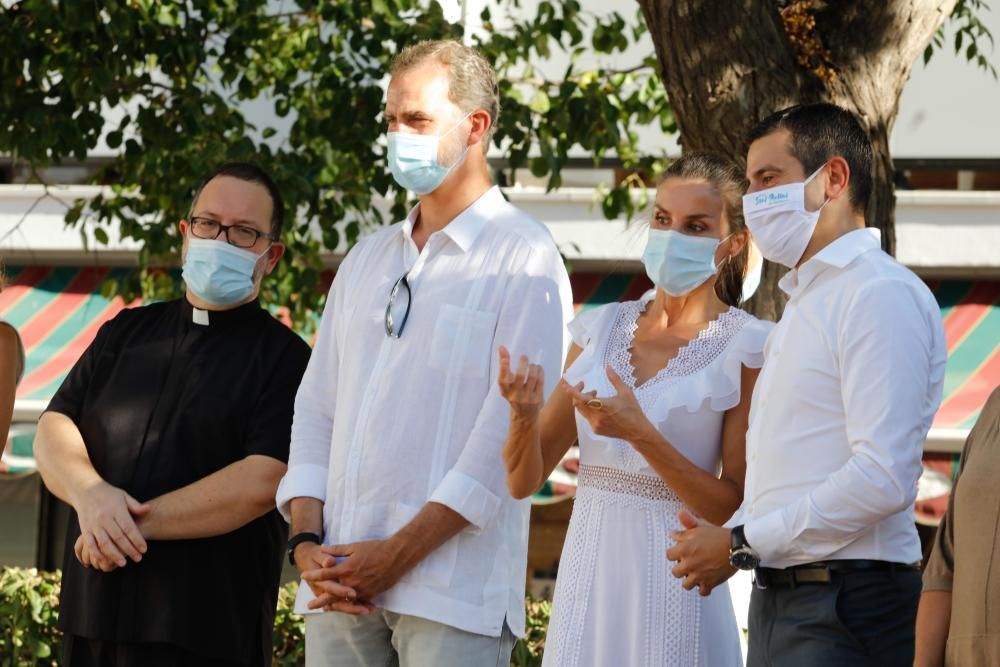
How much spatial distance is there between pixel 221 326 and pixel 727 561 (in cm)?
196

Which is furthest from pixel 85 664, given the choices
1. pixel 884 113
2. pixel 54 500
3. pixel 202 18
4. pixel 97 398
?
pixel 54 500

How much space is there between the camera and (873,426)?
353cm

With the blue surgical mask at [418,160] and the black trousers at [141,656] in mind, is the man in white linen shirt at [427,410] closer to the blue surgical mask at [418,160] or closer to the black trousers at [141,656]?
the blue surgical mask at [418,160]

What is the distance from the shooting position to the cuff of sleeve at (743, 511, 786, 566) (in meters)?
3.61

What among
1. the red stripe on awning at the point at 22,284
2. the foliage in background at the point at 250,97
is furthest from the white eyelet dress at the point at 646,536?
the red stripe on awning at the point at 22,284

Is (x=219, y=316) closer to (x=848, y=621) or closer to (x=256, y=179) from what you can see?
(x=256, y=179)

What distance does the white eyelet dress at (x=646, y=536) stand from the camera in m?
4.11

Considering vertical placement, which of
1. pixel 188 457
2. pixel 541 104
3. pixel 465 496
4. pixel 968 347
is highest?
pixel 541 104

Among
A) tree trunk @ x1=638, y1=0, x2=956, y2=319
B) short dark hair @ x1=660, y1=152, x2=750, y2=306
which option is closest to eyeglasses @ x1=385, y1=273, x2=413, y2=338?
short dark hair @ x1=660, y1=152, x2=750, y2=306

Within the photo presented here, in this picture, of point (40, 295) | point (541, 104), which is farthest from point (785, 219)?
point (40, 295)

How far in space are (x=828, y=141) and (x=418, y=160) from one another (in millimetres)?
1224

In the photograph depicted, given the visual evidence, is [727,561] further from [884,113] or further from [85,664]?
[884,113]

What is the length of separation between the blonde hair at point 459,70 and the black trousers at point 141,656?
169cm

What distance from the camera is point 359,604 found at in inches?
167
